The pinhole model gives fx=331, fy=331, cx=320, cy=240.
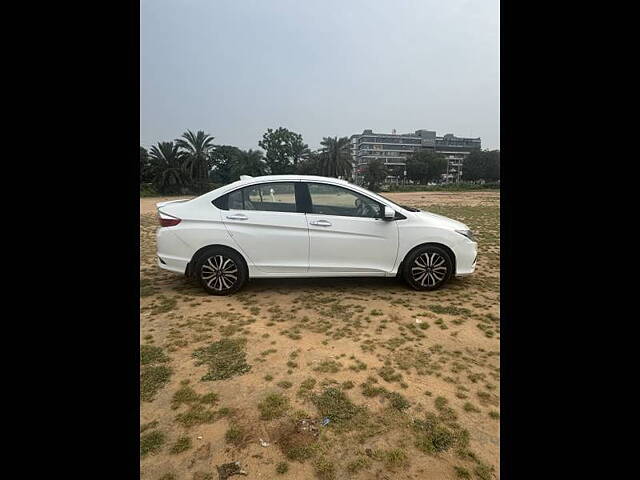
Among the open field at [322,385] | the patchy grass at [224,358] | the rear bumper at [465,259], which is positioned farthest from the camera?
the rear bumper at [465,259]

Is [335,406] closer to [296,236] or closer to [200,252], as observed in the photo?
[296,236]

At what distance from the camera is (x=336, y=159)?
55.2m

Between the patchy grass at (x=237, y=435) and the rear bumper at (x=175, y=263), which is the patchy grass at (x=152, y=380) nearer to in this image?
the patchy grass at (x=237, y=435)

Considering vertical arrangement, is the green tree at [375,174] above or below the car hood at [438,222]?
above

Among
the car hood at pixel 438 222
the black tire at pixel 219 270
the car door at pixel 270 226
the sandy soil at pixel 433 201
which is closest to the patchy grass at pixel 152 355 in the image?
the black tire at pixel 219 270

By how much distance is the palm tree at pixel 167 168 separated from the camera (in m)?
36.9

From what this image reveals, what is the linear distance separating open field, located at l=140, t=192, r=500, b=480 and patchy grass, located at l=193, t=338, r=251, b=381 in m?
0.01

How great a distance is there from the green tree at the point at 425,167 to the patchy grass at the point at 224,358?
202 ft

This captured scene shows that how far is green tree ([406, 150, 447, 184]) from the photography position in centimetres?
5972

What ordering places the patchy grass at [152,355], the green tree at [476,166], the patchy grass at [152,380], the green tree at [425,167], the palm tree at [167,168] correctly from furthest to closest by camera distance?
1. the green tree at [476,166]
2. the green tree at [425,167]
3. the palm tree at [167,168]
4. the patchy grass at [152,355]
5. the patchy grass at [152,380]
